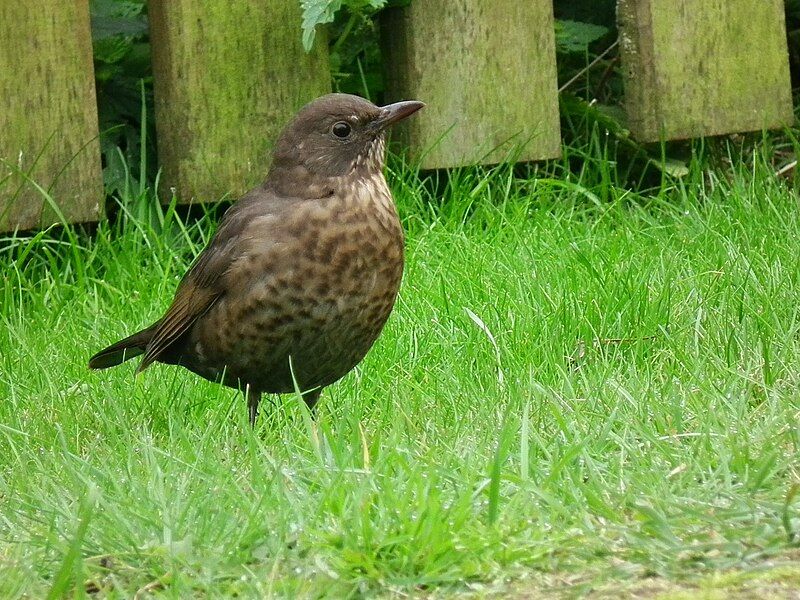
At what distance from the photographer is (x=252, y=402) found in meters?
3.61

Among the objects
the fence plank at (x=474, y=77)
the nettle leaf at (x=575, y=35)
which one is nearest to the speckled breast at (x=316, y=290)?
the fence plank at (x=474, y=77)

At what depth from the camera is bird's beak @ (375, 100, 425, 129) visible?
366cm

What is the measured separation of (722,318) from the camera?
12.0ft

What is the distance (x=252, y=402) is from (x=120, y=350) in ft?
→ 1.49

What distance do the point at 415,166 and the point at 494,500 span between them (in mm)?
2918

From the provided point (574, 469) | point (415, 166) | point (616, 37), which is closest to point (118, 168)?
point (415, 166)

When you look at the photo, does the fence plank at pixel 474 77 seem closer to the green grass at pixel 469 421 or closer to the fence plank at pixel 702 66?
the green grass at pixel 469 421

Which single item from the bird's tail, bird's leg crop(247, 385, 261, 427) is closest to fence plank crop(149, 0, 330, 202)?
the bird's tail

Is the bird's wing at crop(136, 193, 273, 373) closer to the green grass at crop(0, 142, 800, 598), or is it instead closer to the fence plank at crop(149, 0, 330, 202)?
the green grass at crop(0, 142, 800, 598)

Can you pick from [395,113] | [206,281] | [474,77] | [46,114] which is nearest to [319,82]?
[474,77]

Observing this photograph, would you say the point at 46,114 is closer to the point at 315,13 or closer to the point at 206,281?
the point at 315,13

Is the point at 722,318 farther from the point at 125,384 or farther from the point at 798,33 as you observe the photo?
the point at 798,33

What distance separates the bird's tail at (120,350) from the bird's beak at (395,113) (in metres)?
0.86

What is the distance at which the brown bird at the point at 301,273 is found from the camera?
3.33 meters
